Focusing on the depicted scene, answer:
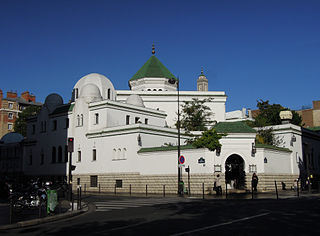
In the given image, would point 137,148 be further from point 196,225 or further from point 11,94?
point 11,94

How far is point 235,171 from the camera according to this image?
31078 millimetres

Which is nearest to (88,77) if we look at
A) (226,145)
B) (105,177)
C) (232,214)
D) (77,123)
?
(77,123)

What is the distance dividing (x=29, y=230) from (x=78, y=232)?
2128 mm

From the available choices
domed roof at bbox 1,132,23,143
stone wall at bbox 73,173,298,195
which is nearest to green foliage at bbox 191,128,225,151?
stone wall at bbox 73,173,298,195

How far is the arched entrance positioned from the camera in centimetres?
3034

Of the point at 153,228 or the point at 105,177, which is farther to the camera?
the point at 105,177

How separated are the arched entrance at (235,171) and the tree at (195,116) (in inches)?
645

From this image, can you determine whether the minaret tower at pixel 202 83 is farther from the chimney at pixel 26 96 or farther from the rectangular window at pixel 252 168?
the chimney at pixel 26 96

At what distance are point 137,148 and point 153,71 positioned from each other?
26236 mm

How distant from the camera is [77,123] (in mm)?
42219

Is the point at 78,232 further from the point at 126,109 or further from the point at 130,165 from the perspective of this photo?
the point at 126,109

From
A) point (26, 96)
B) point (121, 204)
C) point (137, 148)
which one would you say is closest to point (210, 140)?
point (137, 148)

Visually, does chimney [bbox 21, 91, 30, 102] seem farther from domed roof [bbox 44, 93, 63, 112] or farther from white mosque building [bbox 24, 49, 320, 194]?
domed roof [bbox 44, 93, 63, 112]

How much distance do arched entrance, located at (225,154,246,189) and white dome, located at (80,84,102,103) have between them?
19.0 m
